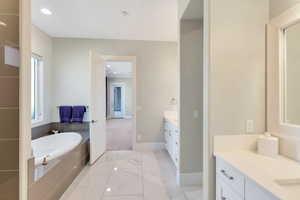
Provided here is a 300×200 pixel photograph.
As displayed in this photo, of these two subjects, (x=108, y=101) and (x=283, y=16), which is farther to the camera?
(x=108, y=101)

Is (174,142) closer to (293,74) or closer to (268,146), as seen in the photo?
(268,146)

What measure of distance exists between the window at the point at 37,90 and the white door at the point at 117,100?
24.7ft

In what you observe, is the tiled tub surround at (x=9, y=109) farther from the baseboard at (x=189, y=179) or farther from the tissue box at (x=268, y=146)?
the baseboard at (x=189, y=179)

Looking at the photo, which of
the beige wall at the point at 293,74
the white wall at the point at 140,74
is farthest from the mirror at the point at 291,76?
the white wall at the point at 140,74

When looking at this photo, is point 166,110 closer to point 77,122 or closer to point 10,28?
point 77,122

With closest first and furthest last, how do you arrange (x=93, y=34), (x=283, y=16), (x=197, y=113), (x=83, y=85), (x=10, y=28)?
(x=10, y=28) < (x=283, y=16) < (x=197, y=113) < (x=93, y=34) < (x=83, y=85)

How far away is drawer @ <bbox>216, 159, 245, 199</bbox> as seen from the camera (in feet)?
3.94

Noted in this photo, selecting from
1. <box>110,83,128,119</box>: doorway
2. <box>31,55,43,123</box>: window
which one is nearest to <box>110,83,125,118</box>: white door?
<box>110,83,128,119</box>: doorway

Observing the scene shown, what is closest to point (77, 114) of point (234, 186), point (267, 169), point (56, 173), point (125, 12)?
point (56, 173)

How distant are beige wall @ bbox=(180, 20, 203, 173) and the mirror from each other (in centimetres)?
129

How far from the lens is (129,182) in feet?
9.41

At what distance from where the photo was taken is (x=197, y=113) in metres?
2.82

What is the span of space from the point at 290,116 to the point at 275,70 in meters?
0.41

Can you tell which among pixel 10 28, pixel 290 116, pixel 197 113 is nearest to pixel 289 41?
pixel 290 116
